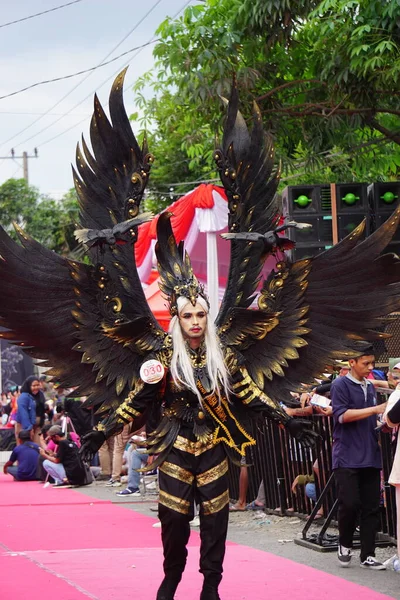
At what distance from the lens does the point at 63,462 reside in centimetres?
1761

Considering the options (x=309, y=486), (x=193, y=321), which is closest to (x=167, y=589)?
(x=193, y=321)

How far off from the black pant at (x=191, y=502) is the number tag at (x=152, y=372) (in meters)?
0.40

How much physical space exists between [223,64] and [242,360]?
7808 mm

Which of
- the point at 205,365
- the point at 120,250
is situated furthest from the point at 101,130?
the point at 205,365

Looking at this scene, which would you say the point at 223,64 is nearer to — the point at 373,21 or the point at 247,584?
the point at 373,21

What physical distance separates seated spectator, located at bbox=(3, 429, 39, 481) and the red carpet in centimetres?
558

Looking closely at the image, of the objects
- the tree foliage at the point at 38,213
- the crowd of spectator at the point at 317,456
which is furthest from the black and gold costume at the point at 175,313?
the tree foliage at the point at 38,213

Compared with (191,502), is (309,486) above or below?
below

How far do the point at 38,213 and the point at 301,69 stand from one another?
2840 centimetres

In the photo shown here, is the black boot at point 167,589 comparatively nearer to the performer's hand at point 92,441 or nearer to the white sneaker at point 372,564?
the performer's hand at point 92,441

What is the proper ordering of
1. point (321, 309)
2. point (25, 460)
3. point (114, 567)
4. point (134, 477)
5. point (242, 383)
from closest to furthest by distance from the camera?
point (242, 383), point (321, 309), point (114, 567), point (134, 477), point (25, 460)

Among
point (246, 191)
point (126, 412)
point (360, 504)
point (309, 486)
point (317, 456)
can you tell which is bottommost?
point (309, 486)

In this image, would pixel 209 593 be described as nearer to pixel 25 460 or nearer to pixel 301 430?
pixel 301 430

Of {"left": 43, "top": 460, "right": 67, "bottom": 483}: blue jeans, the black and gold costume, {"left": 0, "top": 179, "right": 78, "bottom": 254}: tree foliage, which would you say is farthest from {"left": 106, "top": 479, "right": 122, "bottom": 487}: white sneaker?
{"left": 0, "top": 179, "right": 78, "bottom": 254}: tree foliage
